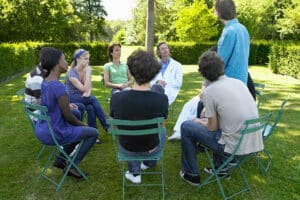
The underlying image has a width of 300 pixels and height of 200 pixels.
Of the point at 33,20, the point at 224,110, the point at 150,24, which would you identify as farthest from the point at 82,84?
the point at 33,20

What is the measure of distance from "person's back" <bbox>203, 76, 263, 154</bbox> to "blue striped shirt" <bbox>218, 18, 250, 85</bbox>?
28.3 inches

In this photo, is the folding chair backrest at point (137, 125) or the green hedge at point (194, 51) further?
the green hedge at point (194, 51)

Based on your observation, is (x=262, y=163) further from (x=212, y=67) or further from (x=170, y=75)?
(x=170, y=75)

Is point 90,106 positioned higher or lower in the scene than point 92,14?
lower

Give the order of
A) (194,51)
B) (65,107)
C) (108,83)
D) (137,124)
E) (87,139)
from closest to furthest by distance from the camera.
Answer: (137,124)
(65,107)
(87,139)
(108,83)
(194,51)

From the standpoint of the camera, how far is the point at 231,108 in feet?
9.85

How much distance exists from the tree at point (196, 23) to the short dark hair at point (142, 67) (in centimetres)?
2039

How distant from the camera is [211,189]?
3.52m

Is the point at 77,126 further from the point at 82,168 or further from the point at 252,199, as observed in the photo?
the point at 252,199

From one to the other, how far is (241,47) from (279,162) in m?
1.72

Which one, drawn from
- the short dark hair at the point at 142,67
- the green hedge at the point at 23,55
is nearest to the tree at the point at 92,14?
the green hedge at the point at 23,55

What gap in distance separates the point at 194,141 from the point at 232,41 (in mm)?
1274

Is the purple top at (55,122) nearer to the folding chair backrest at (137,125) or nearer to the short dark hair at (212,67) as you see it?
the folding chair backrest at (137,125)

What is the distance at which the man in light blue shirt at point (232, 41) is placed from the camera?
365 cm
